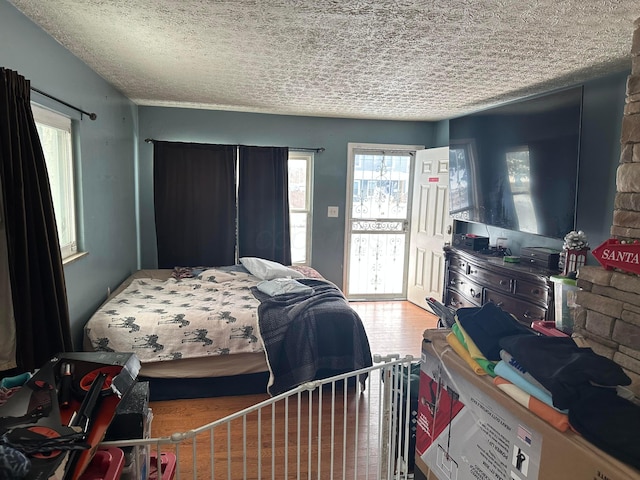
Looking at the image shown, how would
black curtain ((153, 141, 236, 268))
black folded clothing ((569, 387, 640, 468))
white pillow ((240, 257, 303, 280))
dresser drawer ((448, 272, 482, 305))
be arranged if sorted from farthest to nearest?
black curtain ((153, 141, 236, 268)) → white pillow ((240, 257, 303, 280)) → dresser drawer ((448, 272, 482, 305)) → black folded clothing ((569, 387, 640, 468))

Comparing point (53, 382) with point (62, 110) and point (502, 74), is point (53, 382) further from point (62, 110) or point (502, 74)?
point (502, 74)

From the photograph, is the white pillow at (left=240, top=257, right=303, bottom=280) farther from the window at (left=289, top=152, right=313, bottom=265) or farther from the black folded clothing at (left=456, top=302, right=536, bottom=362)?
the black folded clothing at (left=456, top=302, right=536, bottom=362)

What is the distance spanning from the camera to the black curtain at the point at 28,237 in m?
1.86

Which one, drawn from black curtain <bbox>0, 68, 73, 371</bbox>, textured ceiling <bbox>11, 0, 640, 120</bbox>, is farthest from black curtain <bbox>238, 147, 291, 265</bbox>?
black curtain <bbox>0, 68, 73, 371</bbox>

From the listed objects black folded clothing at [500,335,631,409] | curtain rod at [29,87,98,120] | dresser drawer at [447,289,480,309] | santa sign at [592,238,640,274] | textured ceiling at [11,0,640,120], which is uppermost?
textured ceiling at [11,0,640,120]

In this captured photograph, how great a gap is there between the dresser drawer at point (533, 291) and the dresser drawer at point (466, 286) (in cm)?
50

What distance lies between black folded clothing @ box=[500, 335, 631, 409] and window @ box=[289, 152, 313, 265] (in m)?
4.37

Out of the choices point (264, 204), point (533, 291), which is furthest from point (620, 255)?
point (264, 204)

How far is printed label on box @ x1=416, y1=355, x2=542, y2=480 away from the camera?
3.11ft

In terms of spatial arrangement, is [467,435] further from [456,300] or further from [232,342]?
[456,300]

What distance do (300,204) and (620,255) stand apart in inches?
166

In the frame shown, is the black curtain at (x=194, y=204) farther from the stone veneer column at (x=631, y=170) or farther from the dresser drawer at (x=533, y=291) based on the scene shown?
the stone veneer column at (x=631, y=170)

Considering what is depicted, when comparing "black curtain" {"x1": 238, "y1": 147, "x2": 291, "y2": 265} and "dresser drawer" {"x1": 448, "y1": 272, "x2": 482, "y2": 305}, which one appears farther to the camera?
"black curtain" {"x1": 238, "y1": 147, "x2": 291, "y2": 265}

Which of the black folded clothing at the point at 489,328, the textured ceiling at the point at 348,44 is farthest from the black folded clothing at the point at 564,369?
the textured ceiling at the point at 348,44
